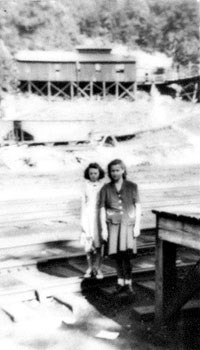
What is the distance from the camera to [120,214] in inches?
233

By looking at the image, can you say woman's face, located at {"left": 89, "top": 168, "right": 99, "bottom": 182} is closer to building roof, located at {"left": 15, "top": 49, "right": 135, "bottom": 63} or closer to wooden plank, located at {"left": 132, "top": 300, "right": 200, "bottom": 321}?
wooden plank, located at {"left": 132, "top": 300, "right": 200, "bottom": 321}

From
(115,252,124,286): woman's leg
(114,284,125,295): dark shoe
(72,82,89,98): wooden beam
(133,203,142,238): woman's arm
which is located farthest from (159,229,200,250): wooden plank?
(72,82,89,98): wooden beam

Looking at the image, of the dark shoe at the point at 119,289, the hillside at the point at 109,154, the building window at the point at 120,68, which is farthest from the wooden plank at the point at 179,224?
the building window at the point at 120,68

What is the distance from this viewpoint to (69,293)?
252 inches

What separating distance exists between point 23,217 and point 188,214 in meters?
8.63

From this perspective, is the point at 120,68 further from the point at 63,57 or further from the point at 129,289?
the point at 129,289

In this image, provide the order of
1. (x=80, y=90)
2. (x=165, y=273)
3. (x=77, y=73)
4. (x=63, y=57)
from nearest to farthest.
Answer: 1. (x=165, y=273)
2. (x=63, y=57)
3. (x=77, y=73)
4. (x=80, y=90)

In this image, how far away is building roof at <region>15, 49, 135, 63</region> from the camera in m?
50.2

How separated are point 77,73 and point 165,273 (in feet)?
159

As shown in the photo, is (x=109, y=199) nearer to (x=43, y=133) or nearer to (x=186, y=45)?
(x=43, y=133)

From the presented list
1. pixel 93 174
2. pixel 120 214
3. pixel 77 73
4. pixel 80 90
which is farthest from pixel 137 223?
pixel 80 90

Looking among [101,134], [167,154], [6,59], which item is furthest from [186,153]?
[6,59]

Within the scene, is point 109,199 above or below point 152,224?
above

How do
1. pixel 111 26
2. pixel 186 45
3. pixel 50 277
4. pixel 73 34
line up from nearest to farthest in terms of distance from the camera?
pixel 50 277 → pixel 186 45 → pixel 73 34 → pixel 111 26
